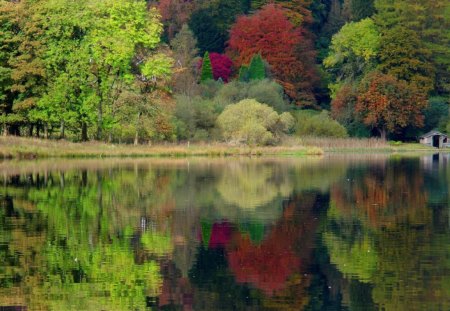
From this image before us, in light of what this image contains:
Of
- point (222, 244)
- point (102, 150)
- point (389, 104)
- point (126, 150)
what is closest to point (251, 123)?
point (126, 150)

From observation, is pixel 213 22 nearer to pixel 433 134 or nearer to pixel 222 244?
pixel 433 134

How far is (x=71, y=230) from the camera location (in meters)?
25.2

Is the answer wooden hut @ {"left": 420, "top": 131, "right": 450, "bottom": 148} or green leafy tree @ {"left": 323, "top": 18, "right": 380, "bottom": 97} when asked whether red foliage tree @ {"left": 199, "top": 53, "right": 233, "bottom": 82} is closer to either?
green leafy tree @ {"left": 323, "top": 18, "right": 380, "bottom": 97}

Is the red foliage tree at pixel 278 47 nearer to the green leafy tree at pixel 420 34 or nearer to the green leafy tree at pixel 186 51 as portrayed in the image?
the green leafy tree at pixel 186 51

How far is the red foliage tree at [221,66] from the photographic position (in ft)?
309

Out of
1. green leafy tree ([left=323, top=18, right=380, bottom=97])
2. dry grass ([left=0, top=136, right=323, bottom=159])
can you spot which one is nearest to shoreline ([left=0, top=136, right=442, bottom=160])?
dry grass ([left=0, top=136, right=323, bottom=159])

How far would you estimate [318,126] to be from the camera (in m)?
80.8

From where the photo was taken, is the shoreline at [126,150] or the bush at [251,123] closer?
the shoreline at [126,150]

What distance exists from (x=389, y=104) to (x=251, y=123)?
2113 cm

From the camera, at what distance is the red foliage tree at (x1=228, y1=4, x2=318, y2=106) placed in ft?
306

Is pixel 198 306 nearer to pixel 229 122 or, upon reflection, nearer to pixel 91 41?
pixel 91 41

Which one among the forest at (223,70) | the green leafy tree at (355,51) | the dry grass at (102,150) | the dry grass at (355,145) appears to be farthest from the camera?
the green leafy tree at (355,51)

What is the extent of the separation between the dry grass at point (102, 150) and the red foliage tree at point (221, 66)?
85.8ft

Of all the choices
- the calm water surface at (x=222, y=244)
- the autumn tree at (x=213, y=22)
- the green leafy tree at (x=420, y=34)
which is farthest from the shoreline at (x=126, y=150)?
the autumn tree at (x=213, y=22)
